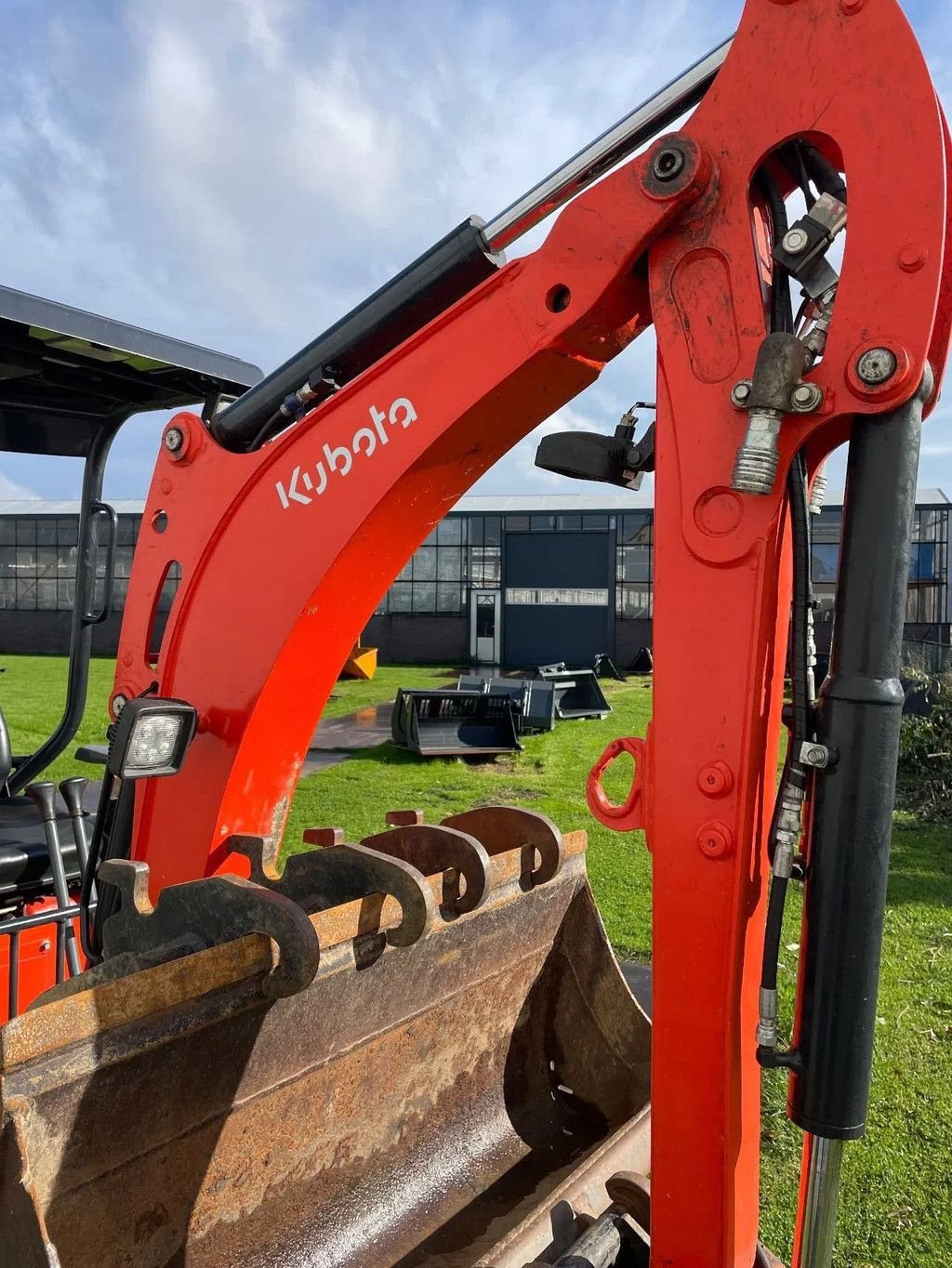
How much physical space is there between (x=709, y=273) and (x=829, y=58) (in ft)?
1.30

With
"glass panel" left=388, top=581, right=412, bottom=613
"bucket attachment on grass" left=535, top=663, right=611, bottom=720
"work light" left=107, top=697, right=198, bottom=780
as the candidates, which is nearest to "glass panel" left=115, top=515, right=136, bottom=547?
"glass panel" left=388, top=581, right=412, bottom=613

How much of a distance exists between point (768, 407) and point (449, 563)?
30.9 m

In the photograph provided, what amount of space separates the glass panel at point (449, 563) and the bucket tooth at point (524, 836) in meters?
29.6

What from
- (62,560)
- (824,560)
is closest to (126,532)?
(62,560)

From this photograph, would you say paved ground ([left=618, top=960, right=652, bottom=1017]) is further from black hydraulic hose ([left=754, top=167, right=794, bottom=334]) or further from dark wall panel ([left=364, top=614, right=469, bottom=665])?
dark wall panel ([left=364, top=614, right=469, bottom=665])

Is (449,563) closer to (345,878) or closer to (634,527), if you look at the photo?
(634,527)

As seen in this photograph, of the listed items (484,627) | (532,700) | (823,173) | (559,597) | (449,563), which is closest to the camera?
(823,173)

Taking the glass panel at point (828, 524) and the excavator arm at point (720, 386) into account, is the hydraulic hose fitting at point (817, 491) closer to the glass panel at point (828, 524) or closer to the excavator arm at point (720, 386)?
the excavator arm at point (720, 386)

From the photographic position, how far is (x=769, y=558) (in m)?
1.82

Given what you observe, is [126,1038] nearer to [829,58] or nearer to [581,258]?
[581,258]

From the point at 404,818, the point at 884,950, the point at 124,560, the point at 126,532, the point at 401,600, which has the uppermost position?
the point at 126,532

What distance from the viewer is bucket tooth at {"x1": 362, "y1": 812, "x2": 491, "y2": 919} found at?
250cm

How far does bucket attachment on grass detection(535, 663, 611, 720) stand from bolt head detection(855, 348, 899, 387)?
14160 millimetres

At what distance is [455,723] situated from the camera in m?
12.4
